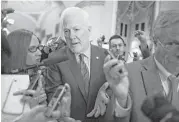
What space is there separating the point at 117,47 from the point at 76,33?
15 centimetres

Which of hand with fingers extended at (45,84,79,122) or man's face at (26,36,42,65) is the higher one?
man's face at (26,36,42,65)

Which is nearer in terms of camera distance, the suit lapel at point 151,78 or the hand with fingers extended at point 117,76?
the hand with fingers extended at point 117,76

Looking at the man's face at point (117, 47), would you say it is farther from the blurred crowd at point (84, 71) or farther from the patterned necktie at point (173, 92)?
the patterned necktie at point (173, 92)

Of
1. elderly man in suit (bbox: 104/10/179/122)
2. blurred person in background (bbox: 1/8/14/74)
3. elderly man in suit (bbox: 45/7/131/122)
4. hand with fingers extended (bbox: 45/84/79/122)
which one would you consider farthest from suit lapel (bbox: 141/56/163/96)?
blurred person in background (bbox: 1/8/14/74)

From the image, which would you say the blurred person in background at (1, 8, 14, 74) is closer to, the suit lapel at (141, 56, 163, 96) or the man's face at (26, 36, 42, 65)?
the man's face at (26, 36, 42, 65)

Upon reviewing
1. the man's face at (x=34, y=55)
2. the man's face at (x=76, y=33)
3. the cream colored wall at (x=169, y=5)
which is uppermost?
the cream colored wall at (x=169, y=5)

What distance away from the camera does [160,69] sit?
27.0 inches

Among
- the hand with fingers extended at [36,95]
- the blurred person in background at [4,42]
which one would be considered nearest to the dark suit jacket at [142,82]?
the hand with fingers extended at [36,95]

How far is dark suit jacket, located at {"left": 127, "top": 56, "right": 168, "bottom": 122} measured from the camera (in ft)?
2.23

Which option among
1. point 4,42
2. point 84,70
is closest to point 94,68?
point 84,70

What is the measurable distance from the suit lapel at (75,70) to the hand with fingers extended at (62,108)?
1.6 inches

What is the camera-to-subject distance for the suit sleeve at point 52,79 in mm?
678

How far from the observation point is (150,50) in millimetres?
734

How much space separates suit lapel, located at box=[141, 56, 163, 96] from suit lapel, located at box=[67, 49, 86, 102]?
184mm
